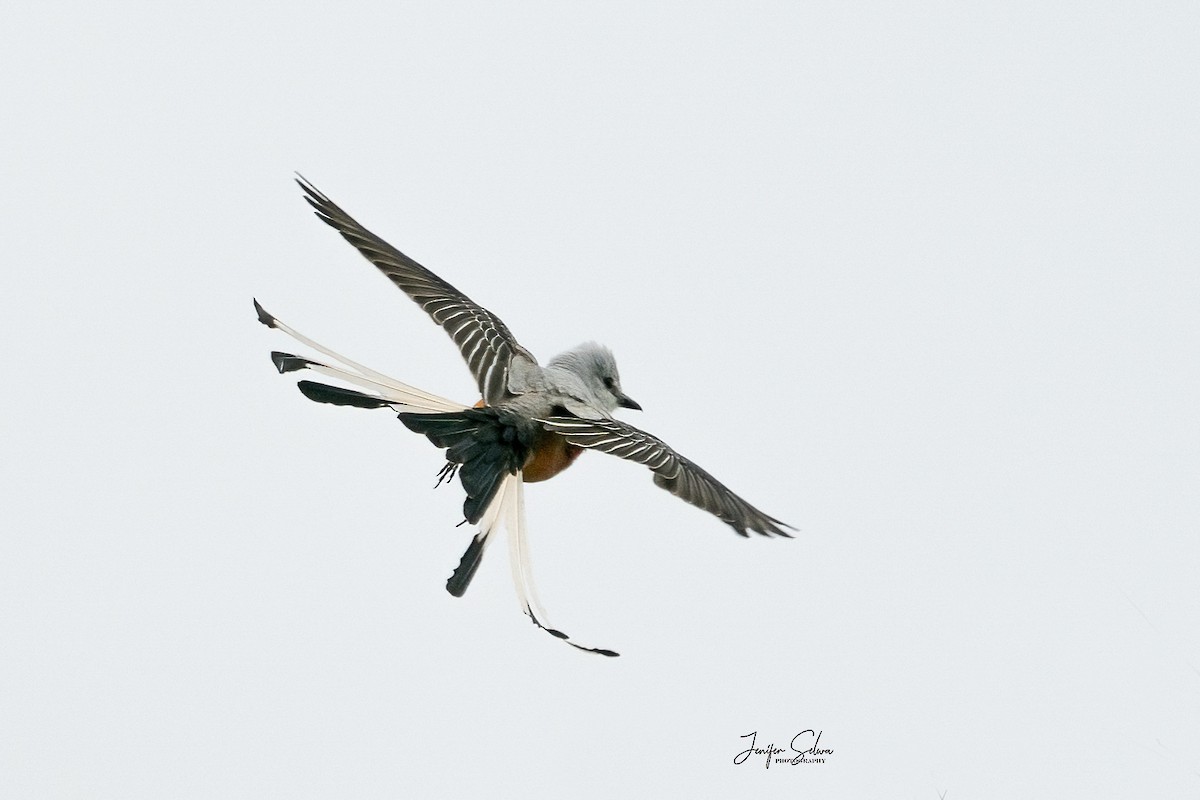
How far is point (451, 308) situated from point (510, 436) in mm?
927

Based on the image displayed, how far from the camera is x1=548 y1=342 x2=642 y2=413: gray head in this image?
184 inches

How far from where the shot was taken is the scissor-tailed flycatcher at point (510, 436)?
3.46 meters

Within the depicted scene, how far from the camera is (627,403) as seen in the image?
4988mm

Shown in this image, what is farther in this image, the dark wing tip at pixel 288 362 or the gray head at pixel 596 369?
the gray head at pixel 596 369

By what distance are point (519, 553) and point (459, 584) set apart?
0.38m

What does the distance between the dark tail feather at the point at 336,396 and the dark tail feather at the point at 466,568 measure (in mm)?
446

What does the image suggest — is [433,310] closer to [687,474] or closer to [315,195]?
[315,195]

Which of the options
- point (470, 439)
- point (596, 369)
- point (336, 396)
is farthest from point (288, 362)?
point (596, 369)

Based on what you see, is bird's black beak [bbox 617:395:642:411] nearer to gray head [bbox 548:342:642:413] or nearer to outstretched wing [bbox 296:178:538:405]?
gray head [bbox 548:342:642:413]

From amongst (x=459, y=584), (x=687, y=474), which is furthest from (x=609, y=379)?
(x=459, y=584)

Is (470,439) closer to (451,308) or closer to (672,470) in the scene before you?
(672,470)

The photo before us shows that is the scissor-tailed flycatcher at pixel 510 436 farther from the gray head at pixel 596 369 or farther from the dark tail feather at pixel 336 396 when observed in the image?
the gray head at pixel 596 369

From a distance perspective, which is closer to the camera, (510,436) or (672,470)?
(672,470)

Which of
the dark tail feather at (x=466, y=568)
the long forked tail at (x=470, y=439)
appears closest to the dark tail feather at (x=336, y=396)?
the long forked tail at (x=470, y=439)
